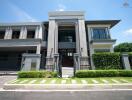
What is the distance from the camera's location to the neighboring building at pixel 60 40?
22.1 meters

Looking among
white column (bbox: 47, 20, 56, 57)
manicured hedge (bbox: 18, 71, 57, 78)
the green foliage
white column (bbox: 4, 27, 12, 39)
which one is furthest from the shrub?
the green foliage

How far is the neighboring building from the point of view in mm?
22125

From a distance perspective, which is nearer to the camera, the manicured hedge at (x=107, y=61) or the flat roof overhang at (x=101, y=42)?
the manicured hedge at (x=107, y=61)

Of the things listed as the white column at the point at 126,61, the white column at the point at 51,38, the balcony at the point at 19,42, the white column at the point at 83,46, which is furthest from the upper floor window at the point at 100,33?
the balcony at the point at 19,42

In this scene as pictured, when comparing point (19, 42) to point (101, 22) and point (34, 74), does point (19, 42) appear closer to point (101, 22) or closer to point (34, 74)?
point (34, 74)

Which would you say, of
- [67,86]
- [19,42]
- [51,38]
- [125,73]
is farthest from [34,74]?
[125,73]

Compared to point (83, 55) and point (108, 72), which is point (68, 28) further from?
point (108, 72)

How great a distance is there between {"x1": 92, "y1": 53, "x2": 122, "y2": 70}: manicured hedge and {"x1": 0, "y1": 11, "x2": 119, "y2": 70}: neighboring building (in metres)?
1.35

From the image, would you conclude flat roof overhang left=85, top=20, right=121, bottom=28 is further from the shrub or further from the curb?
the curb

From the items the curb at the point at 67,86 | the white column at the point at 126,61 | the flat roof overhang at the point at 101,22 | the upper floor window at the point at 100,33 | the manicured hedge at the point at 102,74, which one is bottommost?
the curb at the point at 67,86

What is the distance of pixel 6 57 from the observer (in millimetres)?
26047

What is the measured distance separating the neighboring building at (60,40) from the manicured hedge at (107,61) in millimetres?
1355

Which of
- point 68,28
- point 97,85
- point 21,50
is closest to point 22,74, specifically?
point 97,85

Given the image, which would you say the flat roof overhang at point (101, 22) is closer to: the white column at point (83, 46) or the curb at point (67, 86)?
the white column at point (83, 46)
